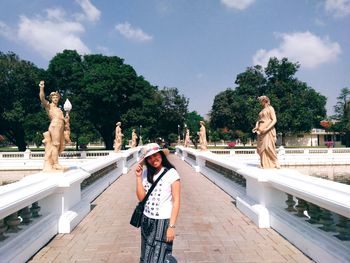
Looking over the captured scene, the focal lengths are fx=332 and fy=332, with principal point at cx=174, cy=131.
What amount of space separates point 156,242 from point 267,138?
541cm

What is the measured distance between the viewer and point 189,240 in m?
5.87

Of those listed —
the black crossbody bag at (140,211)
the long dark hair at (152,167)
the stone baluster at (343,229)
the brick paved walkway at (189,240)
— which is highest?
the long dark hair at (152,167)

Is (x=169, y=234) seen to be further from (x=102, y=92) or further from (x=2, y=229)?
(x=102, y=92)

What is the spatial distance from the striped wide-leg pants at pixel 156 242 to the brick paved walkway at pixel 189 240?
5.33 feet

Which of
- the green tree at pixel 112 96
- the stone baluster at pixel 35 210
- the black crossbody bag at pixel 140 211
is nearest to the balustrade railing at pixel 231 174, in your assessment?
the stone baluster at pixel 35 210

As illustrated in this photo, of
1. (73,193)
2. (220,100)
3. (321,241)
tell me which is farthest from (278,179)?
(220,100)

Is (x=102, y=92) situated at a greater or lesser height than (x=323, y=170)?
greater

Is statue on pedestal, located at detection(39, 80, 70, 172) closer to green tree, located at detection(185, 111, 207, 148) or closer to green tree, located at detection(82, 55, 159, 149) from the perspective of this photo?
green tree, located at detection(82, 55, 159, 149)

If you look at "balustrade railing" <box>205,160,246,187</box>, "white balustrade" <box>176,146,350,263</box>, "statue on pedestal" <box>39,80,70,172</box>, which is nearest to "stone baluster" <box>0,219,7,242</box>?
"statue on pedestal" <box>39,80,70,172</box>

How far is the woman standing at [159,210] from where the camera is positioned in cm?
336

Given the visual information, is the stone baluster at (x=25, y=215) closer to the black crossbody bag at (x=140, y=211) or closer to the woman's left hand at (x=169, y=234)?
the black crossbody bag at (x=140, y=211)

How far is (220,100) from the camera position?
171ft

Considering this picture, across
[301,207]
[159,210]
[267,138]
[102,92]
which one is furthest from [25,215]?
[102,92]

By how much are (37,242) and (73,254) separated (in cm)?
59
